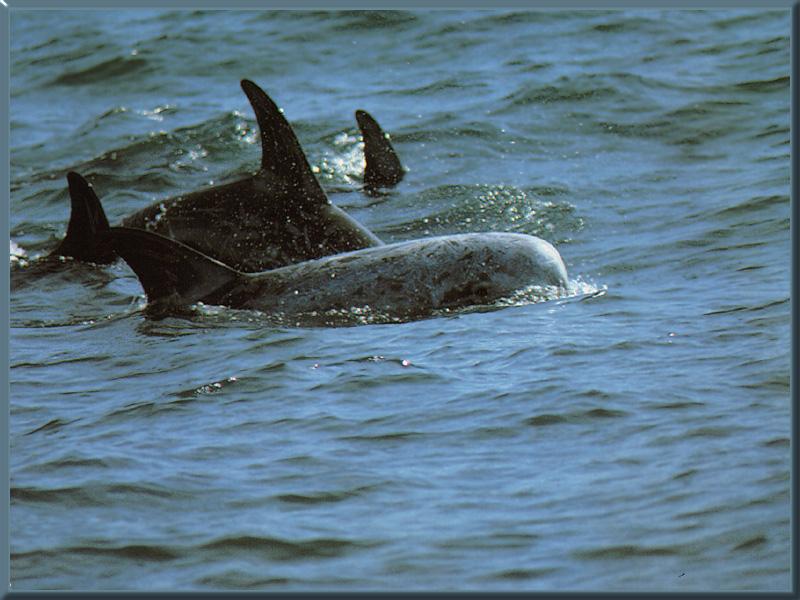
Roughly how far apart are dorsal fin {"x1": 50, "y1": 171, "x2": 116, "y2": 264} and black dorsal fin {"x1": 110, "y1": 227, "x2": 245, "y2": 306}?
1.90 meters

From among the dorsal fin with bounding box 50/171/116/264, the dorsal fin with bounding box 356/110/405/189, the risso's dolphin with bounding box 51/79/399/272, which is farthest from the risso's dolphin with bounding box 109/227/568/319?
the dorsal fin with bounding box 356/110/405/189

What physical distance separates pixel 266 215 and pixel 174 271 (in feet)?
4.83

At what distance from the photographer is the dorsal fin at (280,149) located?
945 centimetres

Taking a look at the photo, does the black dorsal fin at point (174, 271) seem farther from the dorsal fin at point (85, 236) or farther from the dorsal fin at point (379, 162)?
the dorsal fin at point (379, 162)

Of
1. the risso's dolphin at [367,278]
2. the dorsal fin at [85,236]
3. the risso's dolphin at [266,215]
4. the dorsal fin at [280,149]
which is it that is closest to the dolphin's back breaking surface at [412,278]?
the risso's dolphin at [367,278]

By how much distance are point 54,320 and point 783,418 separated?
4.62 metres

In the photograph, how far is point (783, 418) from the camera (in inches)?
240

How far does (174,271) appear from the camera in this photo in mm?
8352

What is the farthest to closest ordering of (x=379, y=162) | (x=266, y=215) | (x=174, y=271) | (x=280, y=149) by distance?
(x=379, y=162) < (x=266, y=215) < (x=280, y=149) < (x=174, y=271)

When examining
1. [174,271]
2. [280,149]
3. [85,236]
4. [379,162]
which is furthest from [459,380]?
[379,162]

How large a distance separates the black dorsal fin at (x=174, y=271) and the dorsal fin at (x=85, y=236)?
1901mm

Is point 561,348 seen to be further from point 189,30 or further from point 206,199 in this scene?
point 189,30

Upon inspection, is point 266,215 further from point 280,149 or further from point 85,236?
point 85,236

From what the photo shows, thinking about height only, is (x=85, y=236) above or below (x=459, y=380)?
below
